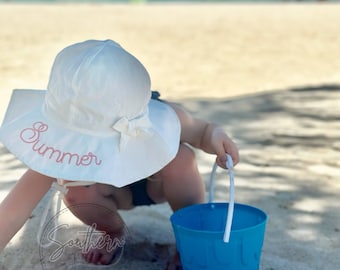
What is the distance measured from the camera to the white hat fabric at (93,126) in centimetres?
153

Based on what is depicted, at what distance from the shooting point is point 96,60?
159cm

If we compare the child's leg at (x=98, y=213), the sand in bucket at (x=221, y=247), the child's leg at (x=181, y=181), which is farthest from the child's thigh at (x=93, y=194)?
the sand in bucket at (x=221, y=247)

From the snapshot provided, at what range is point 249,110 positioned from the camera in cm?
407

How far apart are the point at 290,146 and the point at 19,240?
4.92 feet

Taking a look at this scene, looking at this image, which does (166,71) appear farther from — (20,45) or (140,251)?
(140,251)

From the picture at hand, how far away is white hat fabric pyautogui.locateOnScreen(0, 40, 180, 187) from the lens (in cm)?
153

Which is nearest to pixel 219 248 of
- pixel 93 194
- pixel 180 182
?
pixel 180 182

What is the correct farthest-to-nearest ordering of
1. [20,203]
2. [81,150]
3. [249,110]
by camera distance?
[249,110] → [20,203] → [81,150]

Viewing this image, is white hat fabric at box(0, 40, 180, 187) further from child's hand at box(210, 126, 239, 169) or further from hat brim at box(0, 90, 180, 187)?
child's hand at box(210, 126, 239, 169)

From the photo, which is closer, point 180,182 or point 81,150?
point 81,150

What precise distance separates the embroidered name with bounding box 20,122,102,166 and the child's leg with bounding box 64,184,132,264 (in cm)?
26

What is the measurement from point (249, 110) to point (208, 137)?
225cm

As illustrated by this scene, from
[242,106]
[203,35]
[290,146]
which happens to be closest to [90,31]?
[203,35]

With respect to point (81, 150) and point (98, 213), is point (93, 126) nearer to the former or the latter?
point (81, 150)
